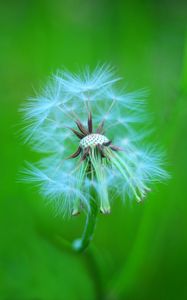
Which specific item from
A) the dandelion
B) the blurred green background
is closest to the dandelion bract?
the dandelion

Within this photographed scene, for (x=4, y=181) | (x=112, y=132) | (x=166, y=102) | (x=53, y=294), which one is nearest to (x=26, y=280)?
(x=53, y=294)

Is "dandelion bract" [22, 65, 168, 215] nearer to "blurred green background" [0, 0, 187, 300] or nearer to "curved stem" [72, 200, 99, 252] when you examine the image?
"curved stem" [72, 200, 99, 252]

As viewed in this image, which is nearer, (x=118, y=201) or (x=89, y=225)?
(x=89, y=225)

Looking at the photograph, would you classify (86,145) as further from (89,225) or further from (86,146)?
(89,225)

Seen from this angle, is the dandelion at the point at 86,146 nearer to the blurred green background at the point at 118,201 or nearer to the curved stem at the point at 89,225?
the curved stem at the point at 89,225

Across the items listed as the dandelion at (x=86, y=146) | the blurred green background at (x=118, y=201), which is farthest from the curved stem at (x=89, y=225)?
the blurred green background at (x=118, y=201)

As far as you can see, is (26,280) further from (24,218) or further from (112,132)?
(112,132)

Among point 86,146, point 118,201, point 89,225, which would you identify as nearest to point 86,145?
point 86,146

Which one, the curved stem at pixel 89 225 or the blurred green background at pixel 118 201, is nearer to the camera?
the curved stem at pixel 89 225
